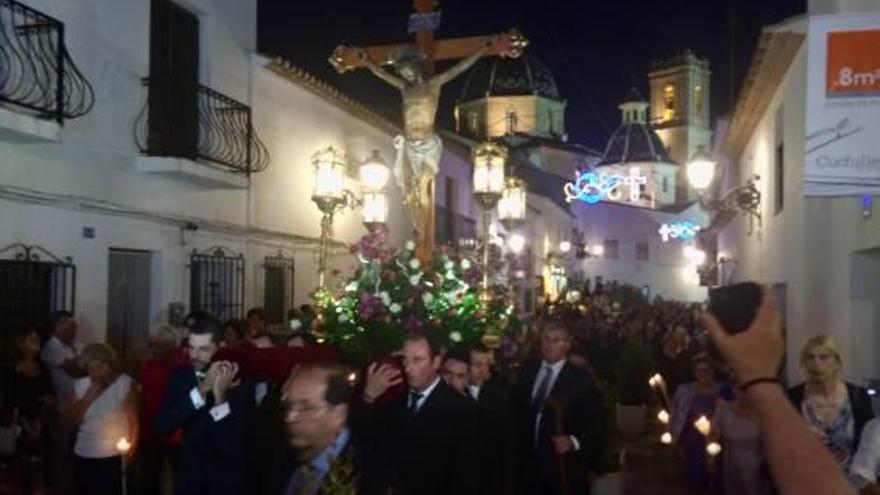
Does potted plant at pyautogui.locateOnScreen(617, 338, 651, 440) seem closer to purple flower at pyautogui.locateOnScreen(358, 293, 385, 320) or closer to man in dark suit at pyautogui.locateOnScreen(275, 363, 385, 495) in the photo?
purple flower at pyautogui.locateOnScreen(358, 293, 385, 320)

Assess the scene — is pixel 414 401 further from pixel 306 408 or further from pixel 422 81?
pixel 422 81

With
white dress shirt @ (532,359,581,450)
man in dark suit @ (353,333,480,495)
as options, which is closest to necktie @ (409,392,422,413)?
man in dark suit @ (353,333,480,495)

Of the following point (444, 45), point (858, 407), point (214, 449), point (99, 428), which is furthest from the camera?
point (444, 45)

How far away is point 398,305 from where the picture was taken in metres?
8.27

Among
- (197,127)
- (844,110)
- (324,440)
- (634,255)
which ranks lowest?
(324,440)

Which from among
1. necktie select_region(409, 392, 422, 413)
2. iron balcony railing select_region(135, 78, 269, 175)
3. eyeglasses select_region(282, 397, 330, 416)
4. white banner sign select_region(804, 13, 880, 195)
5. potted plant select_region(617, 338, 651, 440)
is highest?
iron balcony railing select_region(135, 78, 269, 175)

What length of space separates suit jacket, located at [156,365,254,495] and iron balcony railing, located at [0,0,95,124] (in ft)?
18.4

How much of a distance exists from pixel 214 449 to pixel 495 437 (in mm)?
2063

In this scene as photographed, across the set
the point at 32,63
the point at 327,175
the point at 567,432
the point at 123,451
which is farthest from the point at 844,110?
the point at 327,175

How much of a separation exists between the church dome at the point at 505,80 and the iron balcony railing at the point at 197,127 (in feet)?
142

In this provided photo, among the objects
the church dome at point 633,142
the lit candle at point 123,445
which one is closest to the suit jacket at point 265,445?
the lit candle at point 123,445

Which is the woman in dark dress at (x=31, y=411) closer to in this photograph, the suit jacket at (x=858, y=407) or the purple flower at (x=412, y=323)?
the purple flower at (x=412, y=323)

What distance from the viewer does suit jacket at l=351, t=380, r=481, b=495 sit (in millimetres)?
5363

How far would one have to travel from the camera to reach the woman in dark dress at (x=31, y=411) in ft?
26.8
